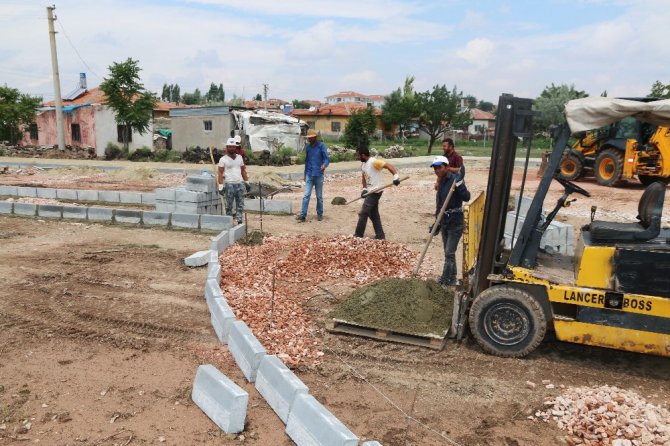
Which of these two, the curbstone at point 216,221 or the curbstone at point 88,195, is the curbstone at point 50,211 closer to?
the curbstone at point 88,195

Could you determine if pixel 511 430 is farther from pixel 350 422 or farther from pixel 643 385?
pixel 643 385

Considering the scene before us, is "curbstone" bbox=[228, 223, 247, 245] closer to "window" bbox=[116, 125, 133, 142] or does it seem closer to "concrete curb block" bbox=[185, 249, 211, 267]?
"concrete curb block" bbox=[185, 249, 211, 267]

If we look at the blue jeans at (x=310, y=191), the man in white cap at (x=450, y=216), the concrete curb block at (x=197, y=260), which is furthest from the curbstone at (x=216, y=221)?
the man in white cap at (x=450, y=216)

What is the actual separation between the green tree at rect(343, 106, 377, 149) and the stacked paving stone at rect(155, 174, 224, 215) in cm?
2222

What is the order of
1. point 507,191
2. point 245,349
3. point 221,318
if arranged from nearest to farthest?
point 245,349
point 507,191
point 221,318

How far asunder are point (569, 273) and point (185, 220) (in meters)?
7.31

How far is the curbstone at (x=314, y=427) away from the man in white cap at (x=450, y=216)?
3.54 meters

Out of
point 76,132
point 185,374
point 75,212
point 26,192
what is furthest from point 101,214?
point 76,132

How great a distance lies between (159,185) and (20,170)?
336 inches

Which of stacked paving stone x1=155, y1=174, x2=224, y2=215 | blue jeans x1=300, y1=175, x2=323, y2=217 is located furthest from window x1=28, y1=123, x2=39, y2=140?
blue jeans x1=300, y1=175, x2=323, y2=217

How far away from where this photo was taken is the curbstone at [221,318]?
16.4 ft

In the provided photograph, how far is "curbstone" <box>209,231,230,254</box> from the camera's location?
793 cm

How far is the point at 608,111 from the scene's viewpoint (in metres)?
4.23

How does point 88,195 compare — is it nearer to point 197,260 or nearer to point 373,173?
point 197,260
